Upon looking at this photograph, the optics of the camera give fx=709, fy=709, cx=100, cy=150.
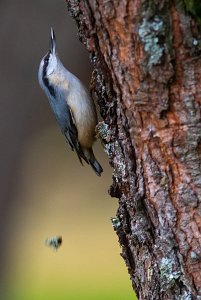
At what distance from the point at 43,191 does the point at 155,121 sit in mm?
5619

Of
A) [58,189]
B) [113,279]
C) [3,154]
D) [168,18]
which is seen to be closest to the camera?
[168,18]

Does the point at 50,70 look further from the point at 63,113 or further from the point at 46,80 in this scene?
the point at 63,113

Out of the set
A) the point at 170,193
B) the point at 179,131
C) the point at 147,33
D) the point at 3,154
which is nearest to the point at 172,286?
the point at 170,193

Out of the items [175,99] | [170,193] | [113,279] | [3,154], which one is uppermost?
[3,154]

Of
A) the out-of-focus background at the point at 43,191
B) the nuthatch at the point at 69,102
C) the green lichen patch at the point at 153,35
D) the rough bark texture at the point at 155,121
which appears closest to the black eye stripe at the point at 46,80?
the nuthatch at the point at 69,102

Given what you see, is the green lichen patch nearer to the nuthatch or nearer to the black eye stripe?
the nuthatch

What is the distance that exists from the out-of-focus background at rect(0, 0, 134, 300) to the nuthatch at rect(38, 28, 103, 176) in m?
2.12

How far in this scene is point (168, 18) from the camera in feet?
7.30

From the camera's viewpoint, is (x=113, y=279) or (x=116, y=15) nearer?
(x=116, y=15)

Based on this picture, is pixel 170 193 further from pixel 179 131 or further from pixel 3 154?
pixel 3 154

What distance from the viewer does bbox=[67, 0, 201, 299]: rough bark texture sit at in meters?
2.24

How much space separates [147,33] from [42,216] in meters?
5.67

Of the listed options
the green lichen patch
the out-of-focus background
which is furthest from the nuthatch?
the out-of-focus background

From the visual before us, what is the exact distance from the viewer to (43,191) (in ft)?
25.9
